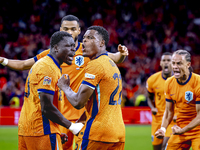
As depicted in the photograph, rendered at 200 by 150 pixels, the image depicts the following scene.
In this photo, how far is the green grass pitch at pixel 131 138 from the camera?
31.9 feet

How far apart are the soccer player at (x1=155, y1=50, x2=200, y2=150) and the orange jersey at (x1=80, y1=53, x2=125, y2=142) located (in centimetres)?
179

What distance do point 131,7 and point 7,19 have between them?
33.1 feet

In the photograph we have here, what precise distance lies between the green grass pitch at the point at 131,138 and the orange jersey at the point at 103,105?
6.40 metres

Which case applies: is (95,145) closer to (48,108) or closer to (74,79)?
(48,108)

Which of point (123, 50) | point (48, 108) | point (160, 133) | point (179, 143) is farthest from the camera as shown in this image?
point (179, 143)

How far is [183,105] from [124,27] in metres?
18.4

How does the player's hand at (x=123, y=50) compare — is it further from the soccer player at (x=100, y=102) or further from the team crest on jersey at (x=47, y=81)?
the team crest on jersey at (x=47, y=81)

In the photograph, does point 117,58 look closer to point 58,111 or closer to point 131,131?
point 58,111

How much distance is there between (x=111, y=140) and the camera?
337 centimetres

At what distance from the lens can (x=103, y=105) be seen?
134 inches

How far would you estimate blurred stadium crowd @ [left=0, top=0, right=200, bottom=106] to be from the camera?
65.4ft

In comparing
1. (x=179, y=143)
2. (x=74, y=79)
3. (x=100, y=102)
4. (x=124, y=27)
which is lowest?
(x=179, y=143)

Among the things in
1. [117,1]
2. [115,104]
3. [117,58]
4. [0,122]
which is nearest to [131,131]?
[0,122]

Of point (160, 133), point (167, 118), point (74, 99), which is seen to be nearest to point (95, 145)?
point (74, 99)
